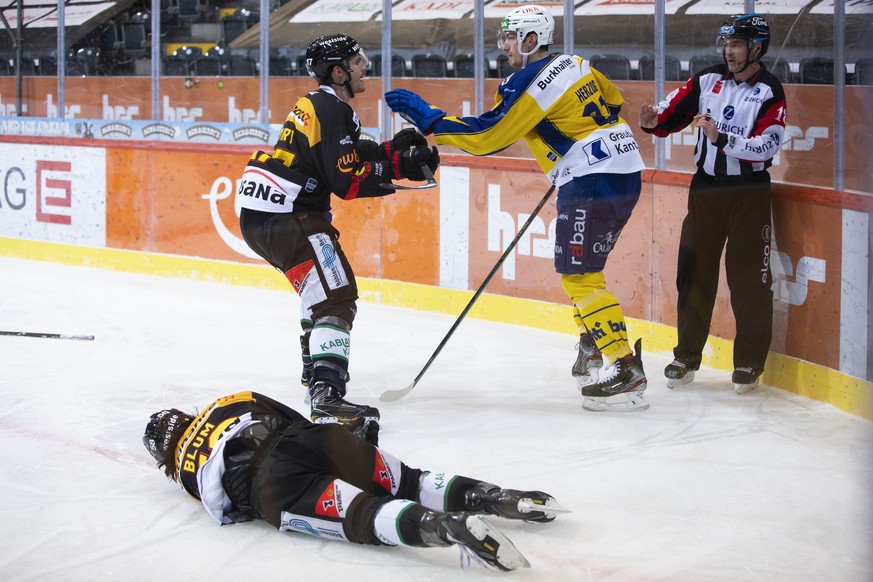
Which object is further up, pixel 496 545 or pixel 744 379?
pixel 744 379

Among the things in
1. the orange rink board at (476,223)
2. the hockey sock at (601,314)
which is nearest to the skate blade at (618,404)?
the hockey sock at (601,314)

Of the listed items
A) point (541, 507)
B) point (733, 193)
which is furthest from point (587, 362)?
point (541, 507)

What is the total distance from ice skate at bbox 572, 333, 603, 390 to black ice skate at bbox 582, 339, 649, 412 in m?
0.26

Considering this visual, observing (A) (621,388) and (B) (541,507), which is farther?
(A) (621,388)

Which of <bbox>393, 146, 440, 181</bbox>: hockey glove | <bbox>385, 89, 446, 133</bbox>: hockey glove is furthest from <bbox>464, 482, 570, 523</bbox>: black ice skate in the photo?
<bbox>385, 89, 446, 133</bbox>: hockey glove

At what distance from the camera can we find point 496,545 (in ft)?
7.88

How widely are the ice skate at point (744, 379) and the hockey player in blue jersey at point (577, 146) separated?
0.41 m

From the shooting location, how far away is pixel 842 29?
4.20 metres

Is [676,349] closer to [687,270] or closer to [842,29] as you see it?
[687,270]

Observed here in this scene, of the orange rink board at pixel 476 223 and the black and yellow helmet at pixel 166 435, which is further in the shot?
the orange rink board at pixel 476 223

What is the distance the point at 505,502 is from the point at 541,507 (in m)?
0.10

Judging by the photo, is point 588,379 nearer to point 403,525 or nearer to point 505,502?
point 505,502

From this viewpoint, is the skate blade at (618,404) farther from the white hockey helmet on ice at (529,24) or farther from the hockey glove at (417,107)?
the white hockey helmet on ice at (529,24)

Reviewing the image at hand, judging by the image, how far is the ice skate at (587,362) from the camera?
4.38 meters
